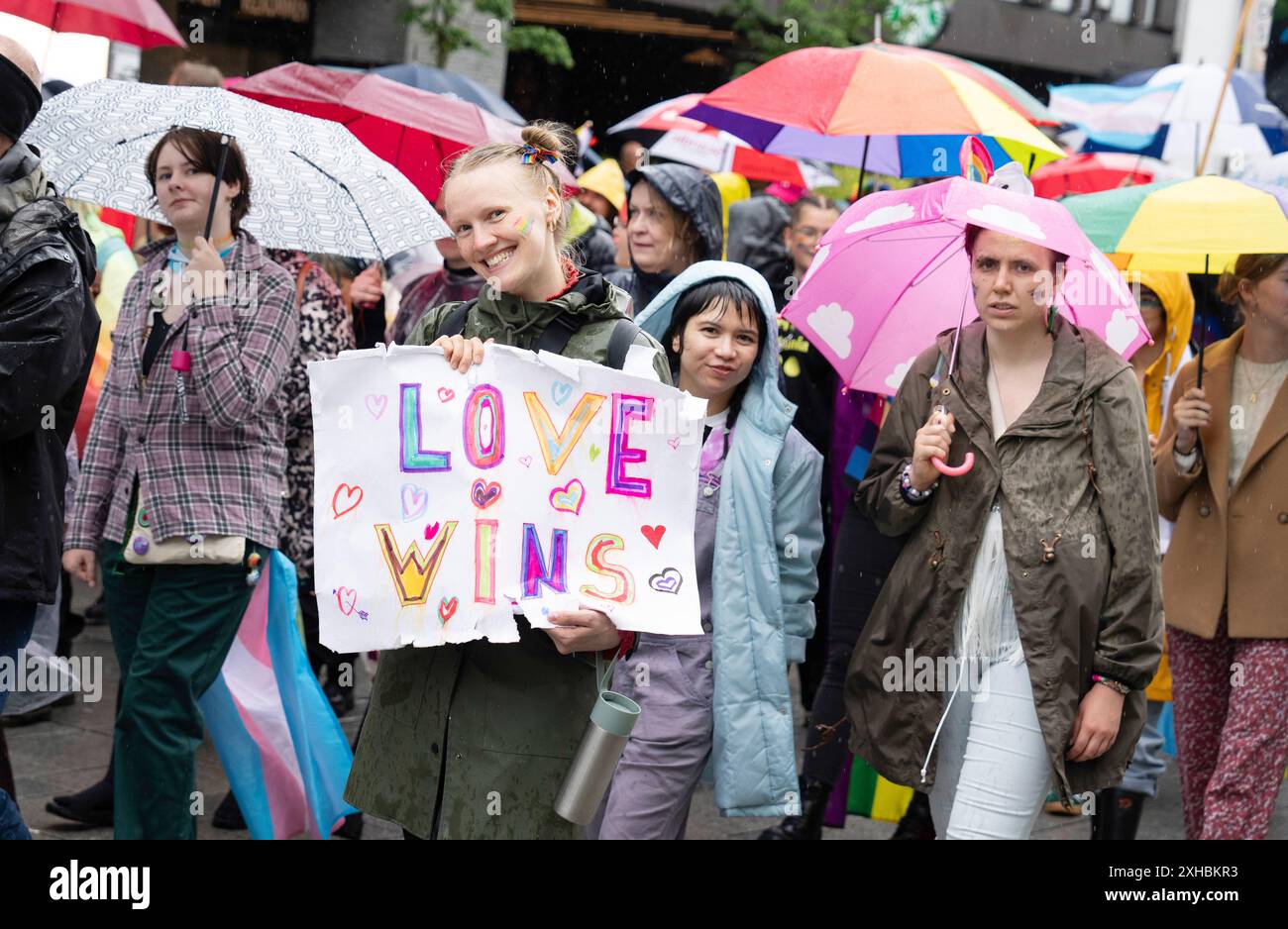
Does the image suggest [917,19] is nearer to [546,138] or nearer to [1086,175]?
[1086,175]

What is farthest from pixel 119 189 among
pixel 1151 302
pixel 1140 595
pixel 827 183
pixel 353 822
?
pixel 827 183

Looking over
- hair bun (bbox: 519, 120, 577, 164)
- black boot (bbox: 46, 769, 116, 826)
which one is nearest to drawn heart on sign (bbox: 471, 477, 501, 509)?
hair bun (bbox: 519, 120, 577, 164)

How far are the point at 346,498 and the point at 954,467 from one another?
5.30 feet

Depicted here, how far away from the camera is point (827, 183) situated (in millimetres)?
12102

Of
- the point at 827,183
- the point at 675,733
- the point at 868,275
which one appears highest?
the point at 827,183

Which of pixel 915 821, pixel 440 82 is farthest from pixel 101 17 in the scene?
pixel 915 821

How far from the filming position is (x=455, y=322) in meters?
3.43

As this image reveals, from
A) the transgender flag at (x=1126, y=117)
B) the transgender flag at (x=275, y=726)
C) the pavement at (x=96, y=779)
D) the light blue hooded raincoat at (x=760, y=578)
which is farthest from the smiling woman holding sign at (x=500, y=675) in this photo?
the transgender flag at (x=1126, y=117)

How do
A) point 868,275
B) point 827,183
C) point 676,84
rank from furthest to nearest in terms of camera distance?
point 676,84, point 827,183, point 868,275

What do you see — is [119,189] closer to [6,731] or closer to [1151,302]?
[6,731]

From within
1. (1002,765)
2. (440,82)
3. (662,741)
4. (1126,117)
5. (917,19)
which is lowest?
(662,741)

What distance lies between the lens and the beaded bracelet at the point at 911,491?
4.14 m

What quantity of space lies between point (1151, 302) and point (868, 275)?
5.66 feet

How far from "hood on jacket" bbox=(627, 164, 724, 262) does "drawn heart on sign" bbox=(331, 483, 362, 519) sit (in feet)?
10.3
